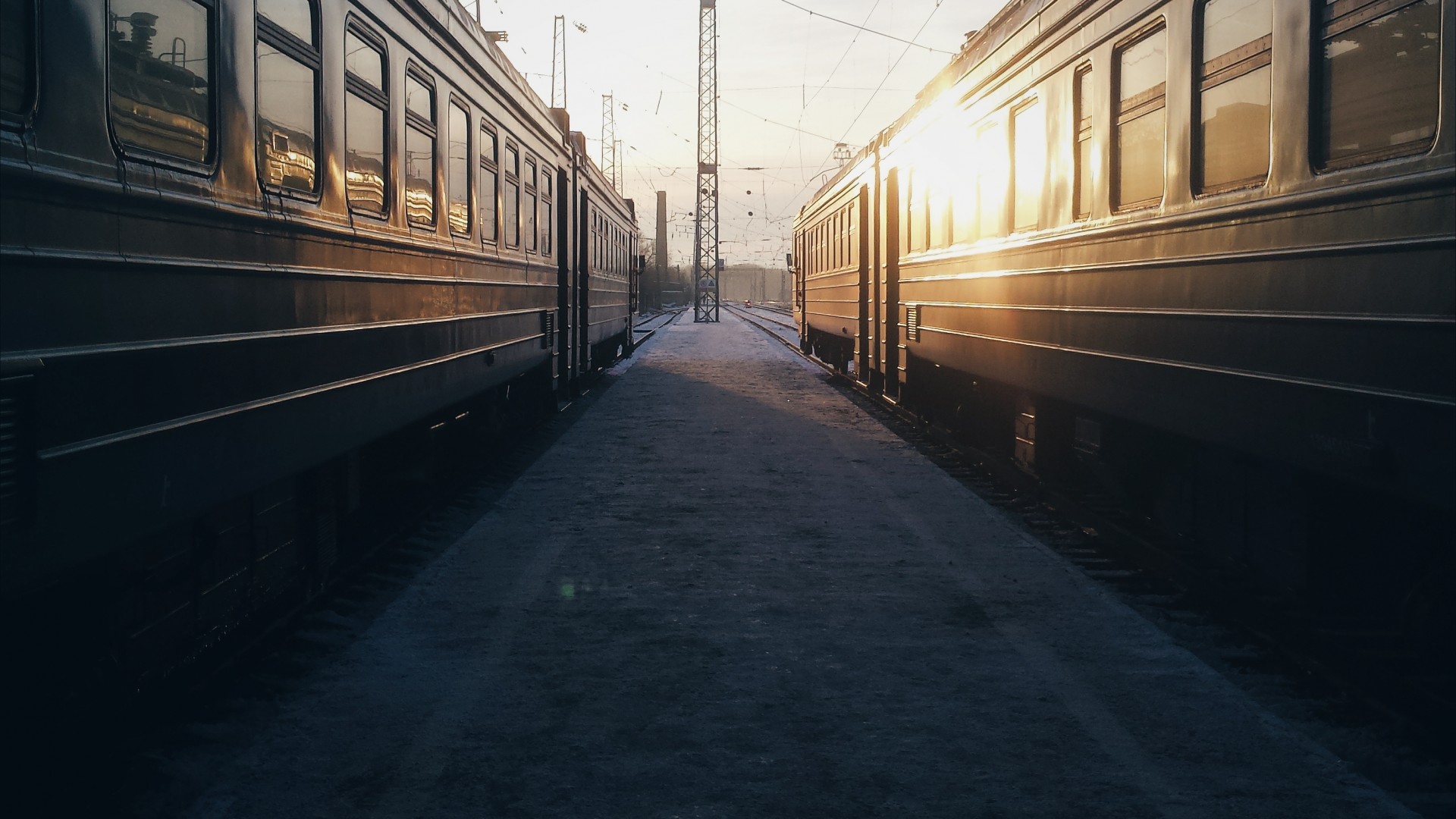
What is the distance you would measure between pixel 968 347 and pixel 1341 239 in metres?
5.74

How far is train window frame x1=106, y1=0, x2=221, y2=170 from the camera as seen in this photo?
3.30 metres

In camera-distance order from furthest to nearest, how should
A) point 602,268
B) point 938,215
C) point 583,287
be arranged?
point 602,268 → point 583,287 → point 938,215

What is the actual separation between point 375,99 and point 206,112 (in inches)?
91.7

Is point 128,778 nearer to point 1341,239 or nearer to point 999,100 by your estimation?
point 1341,239

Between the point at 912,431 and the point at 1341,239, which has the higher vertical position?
the point at 1341,239

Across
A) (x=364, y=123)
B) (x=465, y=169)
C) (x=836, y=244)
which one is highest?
(x=836, y=244)

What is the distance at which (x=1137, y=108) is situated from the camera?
6277mm

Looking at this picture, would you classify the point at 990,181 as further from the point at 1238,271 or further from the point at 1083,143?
the point at 1238,271

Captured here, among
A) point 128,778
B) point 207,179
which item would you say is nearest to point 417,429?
point 207,179

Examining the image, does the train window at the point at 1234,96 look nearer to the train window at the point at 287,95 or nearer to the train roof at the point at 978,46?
the train roof at the point at 978,46

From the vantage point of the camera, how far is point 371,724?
3.97 metres

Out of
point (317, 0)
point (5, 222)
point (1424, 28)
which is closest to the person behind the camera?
point (5, 222)

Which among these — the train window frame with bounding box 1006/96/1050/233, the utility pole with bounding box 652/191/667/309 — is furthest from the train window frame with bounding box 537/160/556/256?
the utility pole with bounding box 652/191/667/309

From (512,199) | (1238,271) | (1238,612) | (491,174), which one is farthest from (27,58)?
(512,199)
